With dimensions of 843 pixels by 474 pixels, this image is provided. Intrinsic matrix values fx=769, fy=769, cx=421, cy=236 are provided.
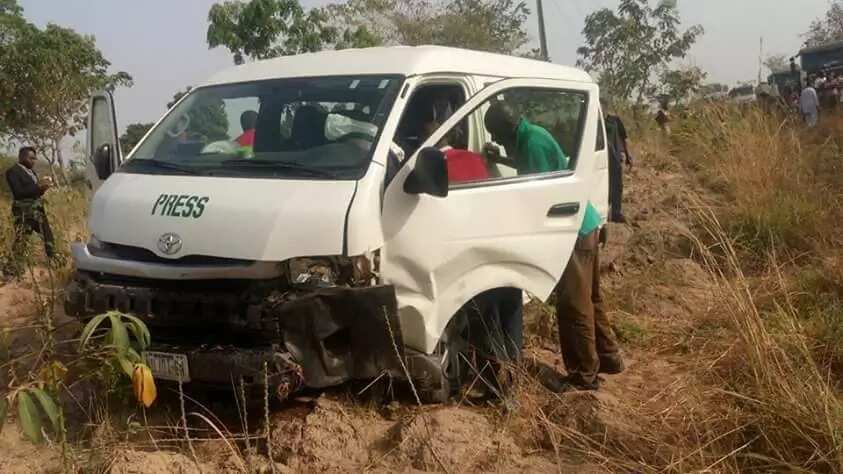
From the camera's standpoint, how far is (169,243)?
3.63 m

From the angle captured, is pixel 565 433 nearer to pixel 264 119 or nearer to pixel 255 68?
pixel 264 119

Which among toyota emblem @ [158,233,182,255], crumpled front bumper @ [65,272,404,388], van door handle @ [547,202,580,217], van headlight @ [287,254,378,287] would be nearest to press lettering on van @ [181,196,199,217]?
toyota emblem @ [158,233,182,255]

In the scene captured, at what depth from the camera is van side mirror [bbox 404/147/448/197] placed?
3.64m

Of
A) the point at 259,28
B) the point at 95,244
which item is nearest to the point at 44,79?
the point at 259,28

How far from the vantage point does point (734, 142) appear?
977cm

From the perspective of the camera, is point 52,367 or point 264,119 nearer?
point 52,367

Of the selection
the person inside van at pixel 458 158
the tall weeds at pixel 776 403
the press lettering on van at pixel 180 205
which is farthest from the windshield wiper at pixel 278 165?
the tall weeds at pixel 776 403

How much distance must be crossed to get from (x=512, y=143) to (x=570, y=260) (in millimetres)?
768

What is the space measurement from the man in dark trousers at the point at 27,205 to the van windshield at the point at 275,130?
288 cm

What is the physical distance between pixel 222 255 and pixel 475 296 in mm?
1378

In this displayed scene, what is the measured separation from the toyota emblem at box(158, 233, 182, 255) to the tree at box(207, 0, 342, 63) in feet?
26.8

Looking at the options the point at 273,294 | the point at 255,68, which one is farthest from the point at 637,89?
the point at 273,294

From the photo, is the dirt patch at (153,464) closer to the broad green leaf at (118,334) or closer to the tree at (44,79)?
the broad green leaf at (118,334)

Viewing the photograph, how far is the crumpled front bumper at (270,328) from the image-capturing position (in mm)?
3449
